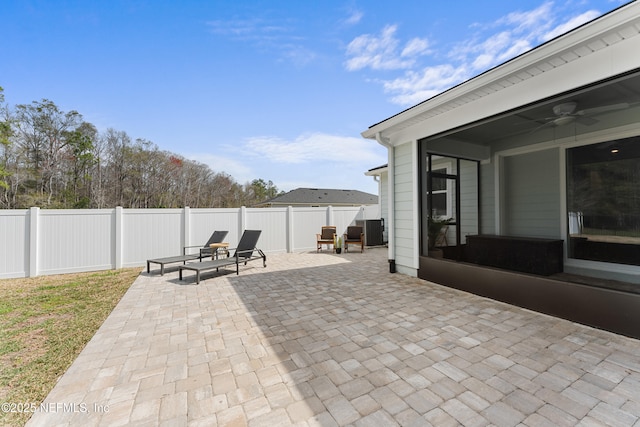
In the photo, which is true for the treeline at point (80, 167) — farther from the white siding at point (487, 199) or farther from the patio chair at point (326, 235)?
the white siding at point (487, 199)

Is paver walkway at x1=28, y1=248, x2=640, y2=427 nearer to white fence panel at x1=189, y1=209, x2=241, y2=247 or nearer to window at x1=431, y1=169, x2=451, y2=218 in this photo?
window at x1=431, y1=169, x2=451, y2=218

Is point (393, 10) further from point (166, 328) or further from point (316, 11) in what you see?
point (166, 328)

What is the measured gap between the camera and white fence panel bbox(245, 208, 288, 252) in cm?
874

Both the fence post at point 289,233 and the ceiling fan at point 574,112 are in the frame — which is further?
the fence post at point 289,233

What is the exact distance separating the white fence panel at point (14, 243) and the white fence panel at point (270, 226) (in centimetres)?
508

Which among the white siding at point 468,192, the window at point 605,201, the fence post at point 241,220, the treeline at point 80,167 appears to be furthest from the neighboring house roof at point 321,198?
the window at point 605,201

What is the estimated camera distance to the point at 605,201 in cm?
462

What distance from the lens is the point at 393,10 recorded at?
5926 mm

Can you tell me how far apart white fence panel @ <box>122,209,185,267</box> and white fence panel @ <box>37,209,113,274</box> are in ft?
1.17

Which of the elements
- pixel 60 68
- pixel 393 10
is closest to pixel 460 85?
pixel 393 10

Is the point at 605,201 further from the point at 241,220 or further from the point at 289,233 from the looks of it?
the point at 241,220

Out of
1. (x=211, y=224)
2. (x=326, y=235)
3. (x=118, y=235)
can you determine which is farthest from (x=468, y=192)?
(x=118, y=235)

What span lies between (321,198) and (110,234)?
59.8ft

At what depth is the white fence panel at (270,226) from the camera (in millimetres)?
8742
